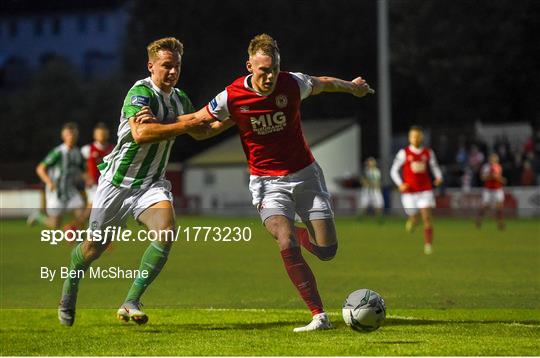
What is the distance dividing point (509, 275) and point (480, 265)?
1673 mm

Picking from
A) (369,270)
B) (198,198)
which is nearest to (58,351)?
(369,270)

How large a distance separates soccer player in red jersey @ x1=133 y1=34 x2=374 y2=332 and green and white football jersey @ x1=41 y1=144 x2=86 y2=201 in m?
10.8

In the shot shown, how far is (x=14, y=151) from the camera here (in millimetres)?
58250

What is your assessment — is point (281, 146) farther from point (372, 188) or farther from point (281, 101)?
point (372, 188)

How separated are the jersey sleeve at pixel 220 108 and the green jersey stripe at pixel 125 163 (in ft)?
2.52

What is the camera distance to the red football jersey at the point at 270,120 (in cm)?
879

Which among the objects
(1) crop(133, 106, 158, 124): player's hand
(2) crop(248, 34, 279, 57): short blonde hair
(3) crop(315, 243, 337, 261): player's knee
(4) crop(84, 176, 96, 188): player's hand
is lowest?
(4) crop(84, 176, 96, 188): player's hand

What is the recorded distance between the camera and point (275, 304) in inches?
444

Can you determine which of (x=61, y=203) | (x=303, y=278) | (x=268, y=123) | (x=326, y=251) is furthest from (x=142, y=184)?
(x=61, y=203)

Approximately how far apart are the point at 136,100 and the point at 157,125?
367mm

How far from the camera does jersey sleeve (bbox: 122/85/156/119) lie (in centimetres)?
864

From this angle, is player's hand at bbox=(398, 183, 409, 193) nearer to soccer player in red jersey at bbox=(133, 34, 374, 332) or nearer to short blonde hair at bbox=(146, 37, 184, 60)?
soccer player in red jersey at bbox=(133, 34, 374, 332)

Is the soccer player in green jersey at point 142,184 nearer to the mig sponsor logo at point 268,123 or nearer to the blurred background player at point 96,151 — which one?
the mig sponsor logo at point 268,123

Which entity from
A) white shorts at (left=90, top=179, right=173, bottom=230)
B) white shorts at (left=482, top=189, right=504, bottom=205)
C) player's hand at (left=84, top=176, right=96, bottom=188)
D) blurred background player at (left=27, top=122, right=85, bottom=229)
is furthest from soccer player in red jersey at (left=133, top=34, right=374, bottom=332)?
white shorts at (left=482, top=189, right=504, bottom=205)
